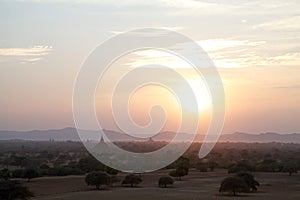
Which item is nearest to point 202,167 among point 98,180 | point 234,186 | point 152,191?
point 98,180

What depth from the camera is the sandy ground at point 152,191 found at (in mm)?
63250

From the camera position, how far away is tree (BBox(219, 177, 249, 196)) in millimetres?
68250

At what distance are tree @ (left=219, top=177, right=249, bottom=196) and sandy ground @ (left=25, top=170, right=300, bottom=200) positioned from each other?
136cm

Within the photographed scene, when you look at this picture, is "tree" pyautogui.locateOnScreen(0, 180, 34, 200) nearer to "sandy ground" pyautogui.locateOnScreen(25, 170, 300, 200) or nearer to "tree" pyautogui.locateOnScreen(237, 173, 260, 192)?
"sandy ground" pyautogui.locateOnScreen(25, 170, 300, 200)

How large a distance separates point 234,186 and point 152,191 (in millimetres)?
10498

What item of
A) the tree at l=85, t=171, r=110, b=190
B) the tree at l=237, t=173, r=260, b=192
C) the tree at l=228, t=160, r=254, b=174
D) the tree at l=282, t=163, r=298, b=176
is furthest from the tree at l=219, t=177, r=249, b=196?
the tree at l=282, t=163, r=298, b=176

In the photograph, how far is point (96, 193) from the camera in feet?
221

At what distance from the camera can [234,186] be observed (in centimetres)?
6850

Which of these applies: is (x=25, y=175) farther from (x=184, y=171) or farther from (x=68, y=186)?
(x=184, y=171)

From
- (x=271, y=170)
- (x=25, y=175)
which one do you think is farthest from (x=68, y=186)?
(x=271, y=170)

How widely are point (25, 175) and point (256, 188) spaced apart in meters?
37.0

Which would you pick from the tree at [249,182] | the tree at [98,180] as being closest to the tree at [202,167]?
the tree at [249,182]

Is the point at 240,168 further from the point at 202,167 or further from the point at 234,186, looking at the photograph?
the point at 234,186

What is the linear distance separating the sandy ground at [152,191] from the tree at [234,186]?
136 cm
